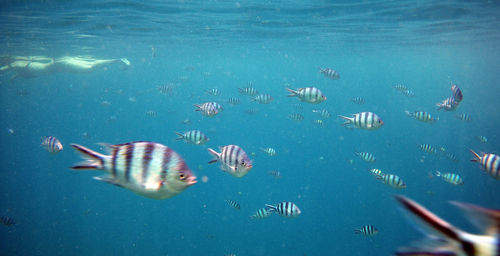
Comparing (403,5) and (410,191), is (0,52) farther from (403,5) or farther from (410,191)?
(410,191)

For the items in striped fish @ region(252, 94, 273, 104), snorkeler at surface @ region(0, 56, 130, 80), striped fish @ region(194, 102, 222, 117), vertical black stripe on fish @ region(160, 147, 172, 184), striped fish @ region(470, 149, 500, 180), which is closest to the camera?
vertical black stripe on fish @ region(160, 147, 172, 184)

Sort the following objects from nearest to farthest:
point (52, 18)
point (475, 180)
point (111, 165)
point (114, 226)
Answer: point (111, 165), point (52, 18), point (114, 226), point (475, 180)

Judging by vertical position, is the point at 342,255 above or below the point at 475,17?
below

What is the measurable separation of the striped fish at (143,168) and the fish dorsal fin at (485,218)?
224 centimetres

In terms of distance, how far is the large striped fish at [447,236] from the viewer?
860mm

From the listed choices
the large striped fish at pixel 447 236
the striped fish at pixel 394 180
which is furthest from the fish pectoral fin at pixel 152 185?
the striped fish at pixel 394 180

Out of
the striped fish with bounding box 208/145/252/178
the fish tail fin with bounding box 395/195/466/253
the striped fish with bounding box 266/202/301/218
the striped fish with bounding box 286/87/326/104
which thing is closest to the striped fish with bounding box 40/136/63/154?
the striped fish with bounding box 208/145/252/178

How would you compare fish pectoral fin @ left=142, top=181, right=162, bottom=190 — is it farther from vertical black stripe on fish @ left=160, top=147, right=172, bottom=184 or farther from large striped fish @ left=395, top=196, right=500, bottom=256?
large striped fish @ left=395, top=196, right=500, bottom=256

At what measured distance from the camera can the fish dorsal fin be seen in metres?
0.94

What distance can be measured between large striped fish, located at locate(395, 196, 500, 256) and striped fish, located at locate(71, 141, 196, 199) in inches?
82.4

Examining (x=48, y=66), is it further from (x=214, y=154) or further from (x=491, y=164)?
(x=491, y=164)

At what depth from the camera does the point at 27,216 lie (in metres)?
31.8

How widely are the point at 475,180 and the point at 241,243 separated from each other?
1298 inches

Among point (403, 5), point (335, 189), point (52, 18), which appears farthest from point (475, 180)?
point (52, 18)
